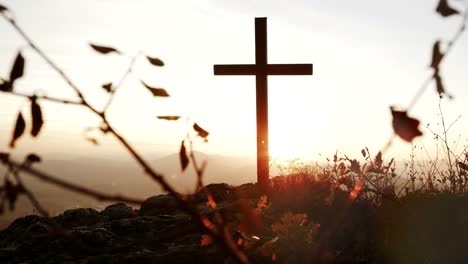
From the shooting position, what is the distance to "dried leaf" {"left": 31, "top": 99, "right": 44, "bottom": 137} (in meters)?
0.94

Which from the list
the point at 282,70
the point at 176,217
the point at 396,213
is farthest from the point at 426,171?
the point at 176,217

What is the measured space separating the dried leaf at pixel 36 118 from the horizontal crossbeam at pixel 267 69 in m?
7.09

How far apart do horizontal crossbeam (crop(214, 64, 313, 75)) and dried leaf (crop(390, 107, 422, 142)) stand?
7122mm

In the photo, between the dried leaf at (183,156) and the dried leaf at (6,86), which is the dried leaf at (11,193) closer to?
the dried leaf at (6,86)

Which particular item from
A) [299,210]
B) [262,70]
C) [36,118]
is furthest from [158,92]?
[262,70]

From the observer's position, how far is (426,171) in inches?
307

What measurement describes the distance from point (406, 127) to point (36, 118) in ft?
2.13

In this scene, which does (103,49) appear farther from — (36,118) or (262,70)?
(262,70)

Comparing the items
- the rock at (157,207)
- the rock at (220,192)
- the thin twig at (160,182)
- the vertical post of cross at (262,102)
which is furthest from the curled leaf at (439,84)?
the rock at (220,192)

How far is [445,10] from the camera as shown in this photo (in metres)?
0.95

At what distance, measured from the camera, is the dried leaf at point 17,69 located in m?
0.91

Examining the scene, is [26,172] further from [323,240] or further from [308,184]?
[308,184]

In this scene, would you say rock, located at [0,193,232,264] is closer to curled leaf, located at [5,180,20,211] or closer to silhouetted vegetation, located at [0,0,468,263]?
silhouetted vegetation, located at [0,0,468,263]

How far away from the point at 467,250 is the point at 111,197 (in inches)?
210
